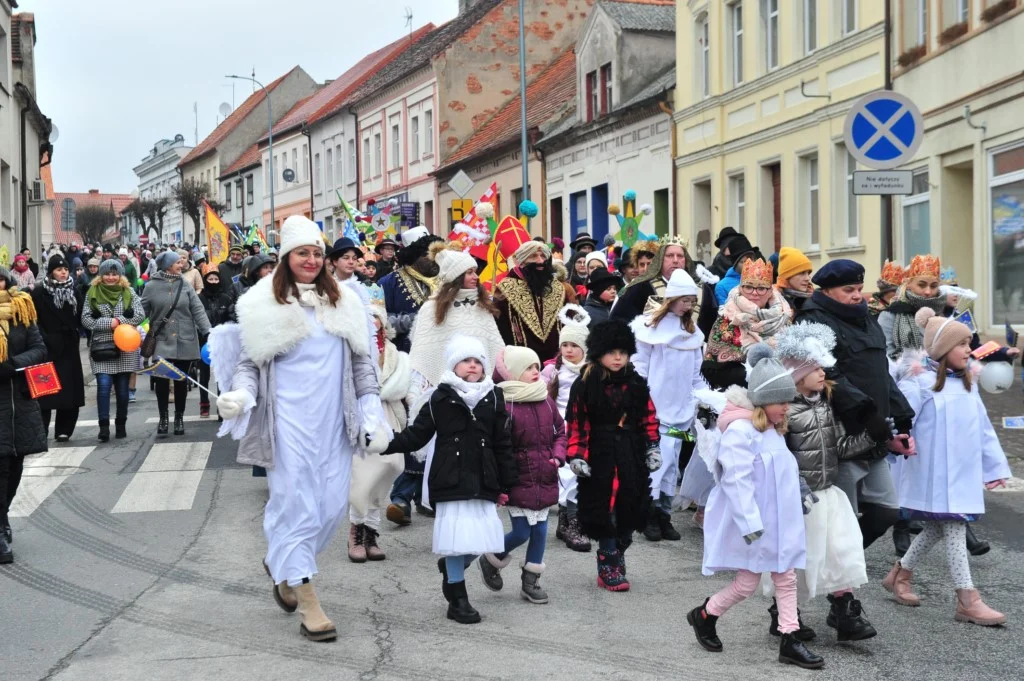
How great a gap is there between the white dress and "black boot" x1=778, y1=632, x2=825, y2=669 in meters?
2.14

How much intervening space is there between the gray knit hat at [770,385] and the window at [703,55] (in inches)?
914

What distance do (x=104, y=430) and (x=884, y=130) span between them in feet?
26.8

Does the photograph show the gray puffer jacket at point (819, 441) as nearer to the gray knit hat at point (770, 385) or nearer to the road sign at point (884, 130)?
the gray knit hat at point (770, 385)

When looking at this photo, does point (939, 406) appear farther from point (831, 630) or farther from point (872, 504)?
point (831, 630)

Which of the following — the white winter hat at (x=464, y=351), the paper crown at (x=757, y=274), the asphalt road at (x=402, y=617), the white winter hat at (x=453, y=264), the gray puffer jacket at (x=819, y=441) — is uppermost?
the white winter hat at (x=453, y=264)

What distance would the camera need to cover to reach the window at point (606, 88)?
112 ft

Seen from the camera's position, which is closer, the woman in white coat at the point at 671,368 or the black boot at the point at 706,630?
the black boot at the point at 706,630

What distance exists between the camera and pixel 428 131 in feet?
163

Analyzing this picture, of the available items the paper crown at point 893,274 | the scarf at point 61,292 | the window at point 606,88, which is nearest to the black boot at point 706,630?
the paper crown at point 893,274

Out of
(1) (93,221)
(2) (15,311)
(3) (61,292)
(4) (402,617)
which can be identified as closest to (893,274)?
(4) (402,617)

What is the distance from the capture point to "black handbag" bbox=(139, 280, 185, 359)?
49.1 ft

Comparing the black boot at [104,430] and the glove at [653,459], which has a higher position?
the glove at [653,459]

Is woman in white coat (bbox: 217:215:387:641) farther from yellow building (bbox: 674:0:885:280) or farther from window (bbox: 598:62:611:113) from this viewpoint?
window (bbox: 598:62:611:113)

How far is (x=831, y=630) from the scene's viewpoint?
648cm
